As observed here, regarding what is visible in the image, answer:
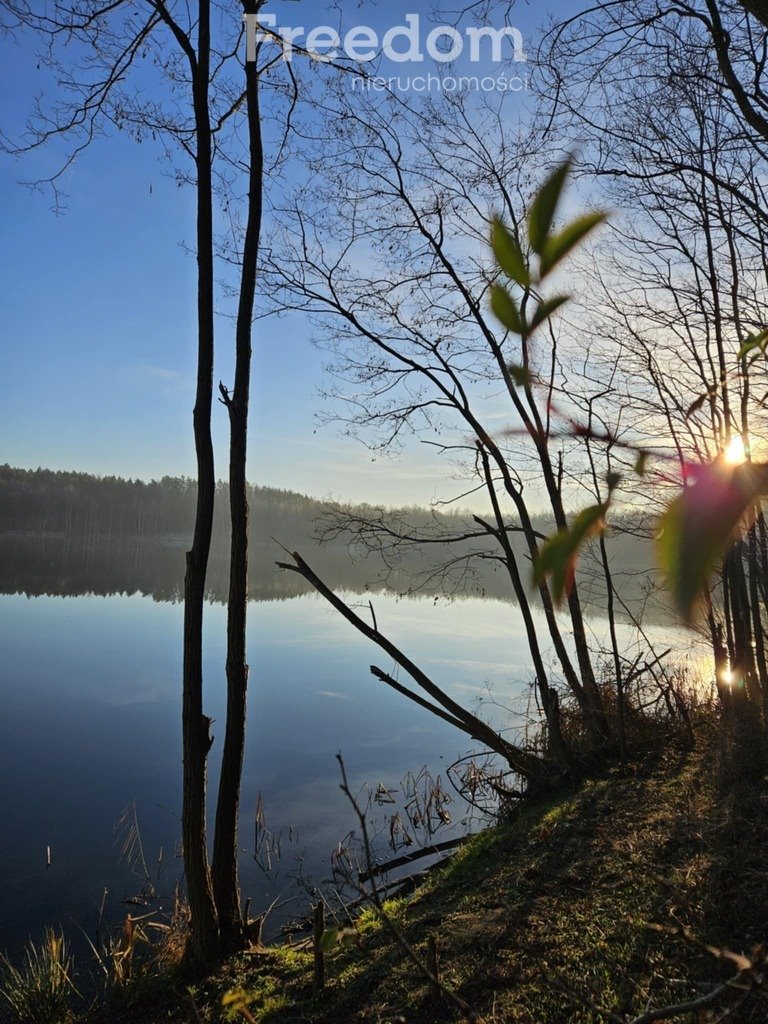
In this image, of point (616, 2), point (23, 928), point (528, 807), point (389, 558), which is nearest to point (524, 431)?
point (616, 2)

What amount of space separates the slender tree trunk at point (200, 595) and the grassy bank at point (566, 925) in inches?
17.3

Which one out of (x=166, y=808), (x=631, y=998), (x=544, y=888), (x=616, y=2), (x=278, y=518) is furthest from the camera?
(x=278, y=518)

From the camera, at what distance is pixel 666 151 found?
5.29 m

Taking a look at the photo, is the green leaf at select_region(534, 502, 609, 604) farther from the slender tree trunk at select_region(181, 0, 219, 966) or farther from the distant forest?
the distant forest

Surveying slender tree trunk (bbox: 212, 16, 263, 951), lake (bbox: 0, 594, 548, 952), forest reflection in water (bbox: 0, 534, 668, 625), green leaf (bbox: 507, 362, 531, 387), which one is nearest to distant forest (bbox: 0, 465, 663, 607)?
forest reflection in water (bbox: 0, 534, 668, 625)

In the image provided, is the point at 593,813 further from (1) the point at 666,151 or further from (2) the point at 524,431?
(2) the point at 524,431

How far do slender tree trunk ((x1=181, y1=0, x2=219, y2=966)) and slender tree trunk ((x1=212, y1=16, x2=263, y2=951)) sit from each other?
18 centimetres

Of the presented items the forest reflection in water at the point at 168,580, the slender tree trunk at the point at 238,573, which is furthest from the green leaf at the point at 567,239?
the forest reflection in water at the point at 168,580

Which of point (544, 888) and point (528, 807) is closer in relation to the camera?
point (544, 888)

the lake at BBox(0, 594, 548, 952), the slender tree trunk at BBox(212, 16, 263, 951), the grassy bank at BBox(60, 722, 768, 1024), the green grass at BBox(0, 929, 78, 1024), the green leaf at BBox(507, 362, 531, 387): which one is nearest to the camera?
the green leaf at BBox(507, 362, 531, 387)

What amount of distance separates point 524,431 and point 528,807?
7209 millimetres

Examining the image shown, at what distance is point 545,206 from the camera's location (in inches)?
11.8

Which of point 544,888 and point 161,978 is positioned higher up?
point 544,888

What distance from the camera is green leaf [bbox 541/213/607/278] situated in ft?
1.01
